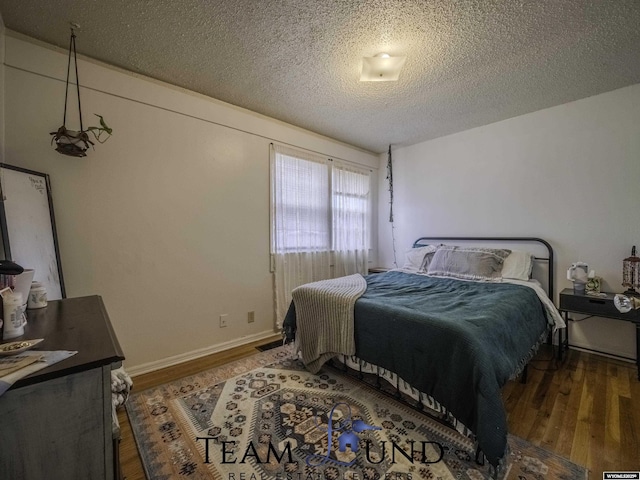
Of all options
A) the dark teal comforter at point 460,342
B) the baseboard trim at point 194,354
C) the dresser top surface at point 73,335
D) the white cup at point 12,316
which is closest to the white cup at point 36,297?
the dresser top surface at point 73,335

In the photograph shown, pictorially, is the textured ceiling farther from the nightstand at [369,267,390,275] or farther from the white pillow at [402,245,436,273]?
the nightstand at [369,267,390,275]

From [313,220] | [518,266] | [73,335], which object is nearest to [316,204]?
[313,220]

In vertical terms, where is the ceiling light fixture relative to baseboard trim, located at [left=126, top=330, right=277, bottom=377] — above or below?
above

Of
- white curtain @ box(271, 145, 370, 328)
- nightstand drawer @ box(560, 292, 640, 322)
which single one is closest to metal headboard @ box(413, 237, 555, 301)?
nightstand drawer @ box(560, 292, 640, 322)

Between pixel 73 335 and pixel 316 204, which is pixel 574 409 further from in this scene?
pixel 316 204

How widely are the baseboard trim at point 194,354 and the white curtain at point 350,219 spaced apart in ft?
4.42

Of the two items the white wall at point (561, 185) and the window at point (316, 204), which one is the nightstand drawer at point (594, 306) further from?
the window at point (316, 204)

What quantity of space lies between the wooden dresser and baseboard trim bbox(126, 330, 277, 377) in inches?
62.9

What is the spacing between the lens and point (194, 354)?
2.52 m

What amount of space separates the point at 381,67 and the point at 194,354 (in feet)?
9.34

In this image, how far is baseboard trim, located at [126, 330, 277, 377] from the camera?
2.25m

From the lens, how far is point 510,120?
3.03 meters

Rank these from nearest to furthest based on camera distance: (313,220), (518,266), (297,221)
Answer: (518,266) → (297,221) → (313,220)

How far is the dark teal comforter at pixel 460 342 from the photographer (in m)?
1.27
